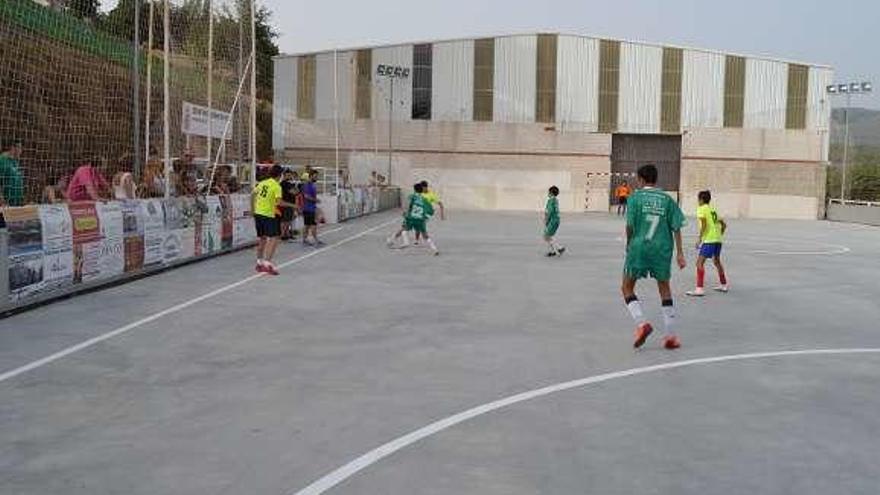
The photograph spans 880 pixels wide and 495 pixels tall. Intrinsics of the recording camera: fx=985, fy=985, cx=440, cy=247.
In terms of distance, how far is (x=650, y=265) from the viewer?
9.63 m

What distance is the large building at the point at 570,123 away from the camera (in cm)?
5584

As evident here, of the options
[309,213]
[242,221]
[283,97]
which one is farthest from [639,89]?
[242,221]

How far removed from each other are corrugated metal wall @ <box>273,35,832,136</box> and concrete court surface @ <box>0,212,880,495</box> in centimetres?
4210

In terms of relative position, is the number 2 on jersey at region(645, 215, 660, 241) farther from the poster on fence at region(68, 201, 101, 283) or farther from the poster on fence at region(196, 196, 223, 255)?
the poster on fence at region(196, 196, 223, 255)

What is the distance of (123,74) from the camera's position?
2341 cm

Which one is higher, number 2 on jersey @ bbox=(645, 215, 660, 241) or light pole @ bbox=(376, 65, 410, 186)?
light pole @ bbox=(376, 65, 410, 186)

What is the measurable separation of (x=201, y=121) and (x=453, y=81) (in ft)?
120

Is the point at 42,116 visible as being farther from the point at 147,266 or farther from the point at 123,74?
the point at 147,266

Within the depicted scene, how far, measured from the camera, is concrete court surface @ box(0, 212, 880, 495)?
537cm

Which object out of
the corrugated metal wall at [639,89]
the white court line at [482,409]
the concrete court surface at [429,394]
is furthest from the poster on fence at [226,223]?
the corrugated metal wall at [639,89]

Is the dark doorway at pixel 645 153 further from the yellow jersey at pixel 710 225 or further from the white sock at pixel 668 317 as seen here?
the white sock at pixel 668 317

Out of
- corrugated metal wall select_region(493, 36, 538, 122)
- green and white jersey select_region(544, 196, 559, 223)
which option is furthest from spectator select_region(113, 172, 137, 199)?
corrugated metal wall select_region(493, 36, 538, 122)

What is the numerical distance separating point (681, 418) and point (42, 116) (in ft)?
62.3

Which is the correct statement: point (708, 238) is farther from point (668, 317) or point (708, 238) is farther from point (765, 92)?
point (765, 92)
